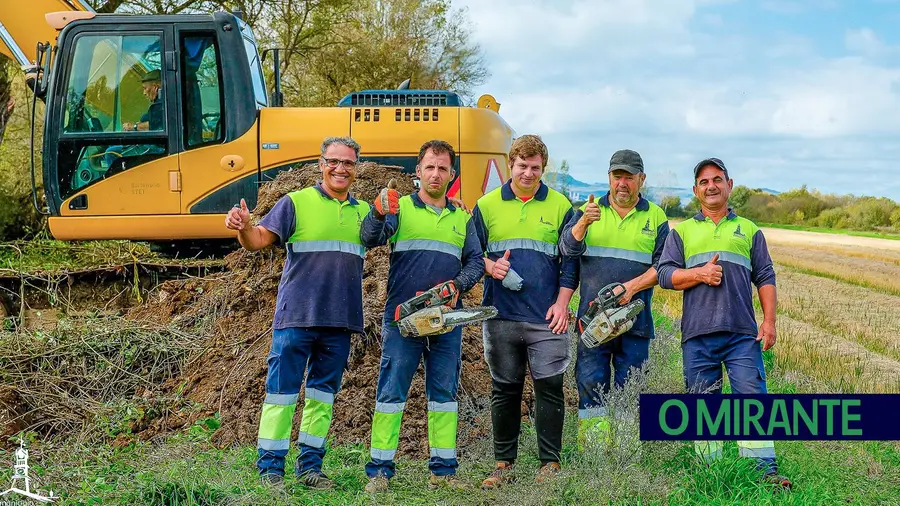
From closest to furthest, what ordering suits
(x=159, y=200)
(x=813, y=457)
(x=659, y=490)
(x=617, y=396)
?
1. (x=659, y=490)
2. (x=617, y=396)
3. (x=813, y=457)
4. (x=159, y=200)

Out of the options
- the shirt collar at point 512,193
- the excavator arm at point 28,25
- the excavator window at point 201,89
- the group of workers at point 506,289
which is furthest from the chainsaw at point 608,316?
the excavator arm at point 28,25

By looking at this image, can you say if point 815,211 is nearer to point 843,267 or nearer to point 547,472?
point 843,267

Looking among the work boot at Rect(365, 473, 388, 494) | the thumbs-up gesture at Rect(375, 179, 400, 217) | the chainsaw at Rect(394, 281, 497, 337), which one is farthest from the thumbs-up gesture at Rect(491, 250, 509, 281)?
the work boot at Rect(365, 473, 388, 494)

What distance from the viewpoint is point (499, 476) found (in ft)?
17.5

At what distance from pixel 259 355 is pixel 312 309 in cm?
205

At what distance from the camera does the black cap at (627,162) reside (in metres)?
5.45

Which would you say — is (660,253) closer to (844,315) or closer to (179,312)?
(179,312)

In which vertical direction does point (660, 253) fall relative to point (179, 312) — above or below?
above

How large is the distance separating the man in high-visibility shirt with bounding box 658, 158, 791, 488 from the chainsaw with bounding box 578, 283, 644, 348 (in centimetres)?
26

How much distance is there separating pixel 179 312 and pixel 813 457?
19.4 ft

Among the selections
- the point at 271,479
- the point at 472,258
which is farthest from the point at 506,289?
the point at 271,479

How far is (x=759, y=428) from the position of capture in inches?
206

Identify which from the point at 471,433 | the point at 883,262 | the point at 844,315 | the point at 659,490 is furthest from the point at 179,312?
the point at 883,262

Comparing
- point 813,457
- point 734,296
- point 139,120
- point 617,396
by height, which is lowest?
point 813,457
